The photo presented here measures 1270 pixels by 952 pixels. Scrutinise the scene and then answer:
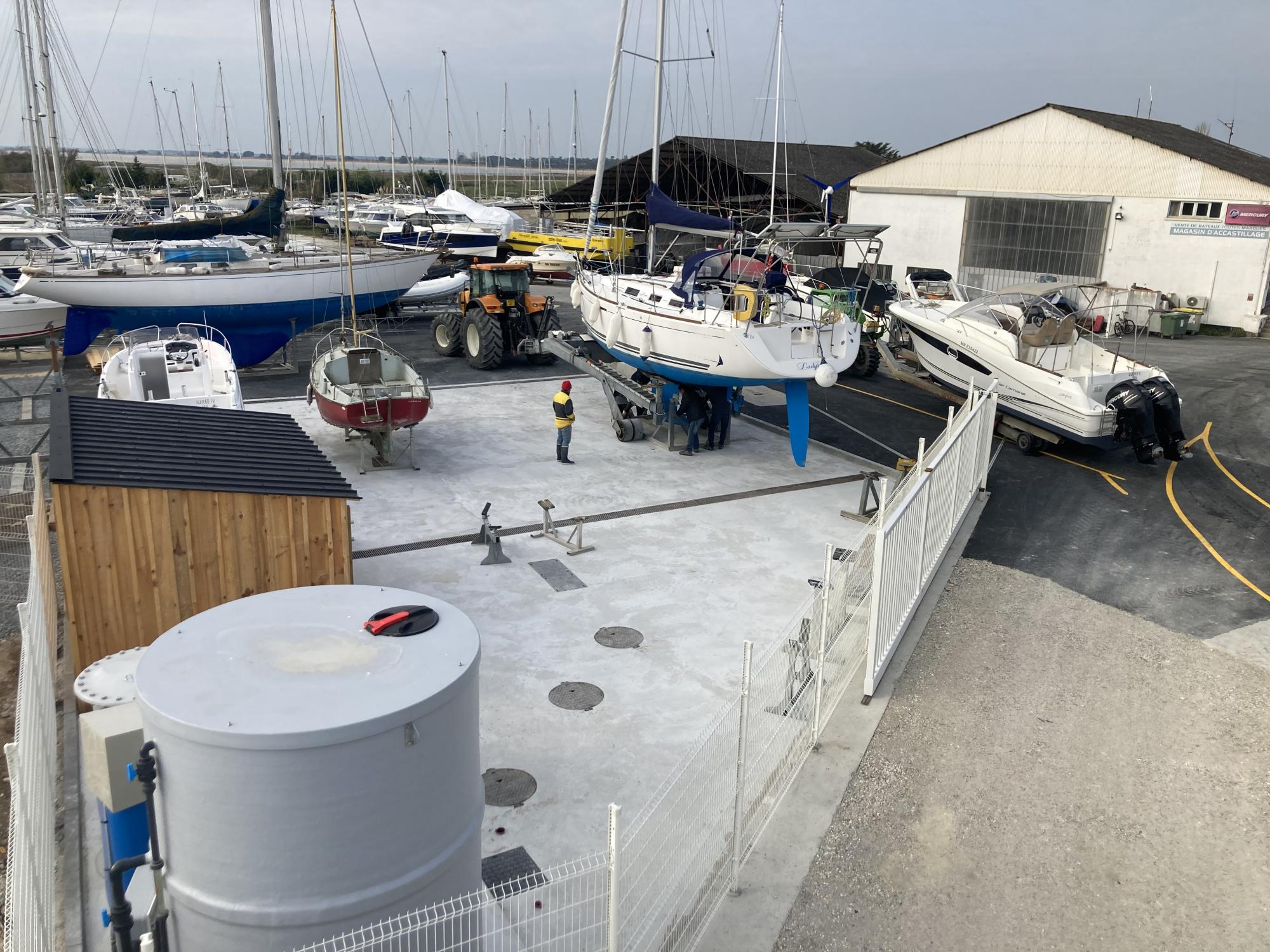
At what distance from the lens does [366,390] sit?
12.2m

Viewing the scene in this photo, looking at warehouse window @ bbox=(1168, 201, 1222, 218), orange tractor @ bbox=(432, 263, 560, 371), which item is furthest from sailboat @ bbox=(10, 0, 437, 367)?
warehouse window @ bbox=(1168, 201, 1222, 218)

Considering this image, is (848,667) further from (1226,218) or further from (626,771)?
(1226,218)

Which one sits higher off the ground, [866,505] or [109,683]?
[109,683]

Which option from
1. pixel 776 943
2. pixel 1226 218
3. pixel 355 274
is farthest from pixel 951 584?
pixel 1226 218

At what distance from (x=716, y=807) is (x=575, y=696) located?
212 centimetres

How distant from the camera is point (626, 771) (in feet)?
20.8

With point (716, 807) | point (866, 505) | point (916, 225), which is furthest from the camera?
point (916, 225)

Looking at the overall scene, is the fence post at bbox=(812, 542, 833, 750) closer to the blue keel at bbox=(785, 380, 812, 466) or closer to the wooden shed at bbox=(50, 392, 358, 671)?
the wooden shed at bbox=(50, 392, 358, 671)

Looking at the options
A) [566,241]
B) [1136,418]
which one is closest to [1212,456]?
[1136,418]

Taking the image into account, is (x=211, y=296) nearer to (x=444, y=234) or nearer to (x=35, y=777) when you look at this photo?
(x=35, y=777)

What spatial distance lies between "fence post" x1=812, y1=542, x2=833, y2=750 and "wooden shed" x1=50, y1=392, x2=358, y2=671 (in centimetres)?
364

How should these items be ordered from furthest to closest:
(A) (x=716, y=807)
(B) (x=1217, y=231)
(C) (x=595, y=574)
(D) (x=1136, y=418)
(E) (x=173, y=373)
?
(B) (x=1217, y=231) < (D) (x=1136, y=418) < (E) (x=173, y=373) < (C) (x=595, y=574) < (A) (x=716, y=807)

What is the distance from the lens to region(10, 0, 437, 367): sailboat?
17.6 m

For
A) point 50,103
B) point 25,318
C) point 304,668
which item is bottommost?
point 25,318
